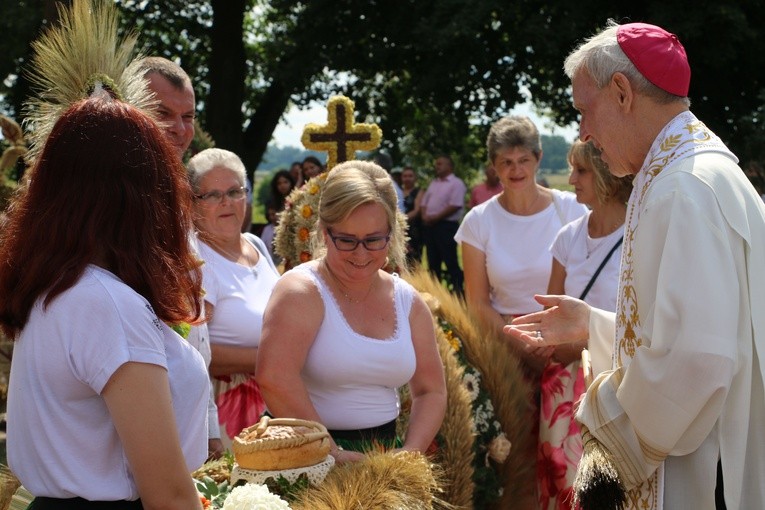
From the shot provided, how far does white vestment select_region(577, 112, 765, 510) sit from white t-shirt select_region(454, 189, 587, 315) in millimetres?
2141

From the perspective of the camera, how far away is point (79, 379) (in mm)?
1784

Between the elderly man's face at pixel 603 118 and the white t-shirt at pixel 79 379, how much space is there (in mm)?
1301

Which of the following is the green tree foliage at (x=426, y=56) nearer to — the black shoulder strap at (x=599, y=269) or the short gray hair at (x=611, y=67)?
the black shoulder strap at (x=599, y=269)

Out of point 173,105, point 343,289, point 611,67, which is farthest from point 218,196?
point 611,67

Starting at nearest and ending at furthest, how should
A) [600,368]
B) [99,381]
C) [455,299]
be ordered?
[99,381] → [600,368] → [455,299]

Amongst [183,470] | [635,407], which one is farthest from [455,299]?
[183,470]

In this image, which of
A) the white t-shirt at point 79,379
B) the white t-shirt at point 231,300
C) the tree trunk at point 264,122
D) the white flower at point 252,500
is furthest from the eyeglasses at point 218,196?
the tree trunk at point 264,122

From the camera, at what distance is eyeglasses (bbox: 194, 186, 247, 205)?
3.85 meters

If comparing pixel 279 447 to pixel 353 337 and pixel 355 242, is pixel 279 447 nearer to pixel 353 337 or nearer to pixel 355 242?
pixel 353 337

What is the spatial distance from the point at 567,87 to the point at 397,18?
2.64 metres

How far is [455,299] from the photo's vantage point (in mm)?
4363

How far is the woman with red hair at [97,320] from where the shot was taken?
178 centimetres

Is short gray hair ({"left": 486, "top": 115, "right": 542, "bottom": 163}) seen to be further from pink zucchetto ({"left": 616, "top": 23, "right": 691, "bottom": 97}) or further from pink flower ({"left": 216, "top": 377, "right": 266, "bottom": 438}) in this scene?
pink zucchetto ({"left": 616, "top": 23, "right": 691, "bottom": 97})

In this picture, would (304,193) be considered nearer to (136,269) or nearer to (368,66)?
(136,269)
